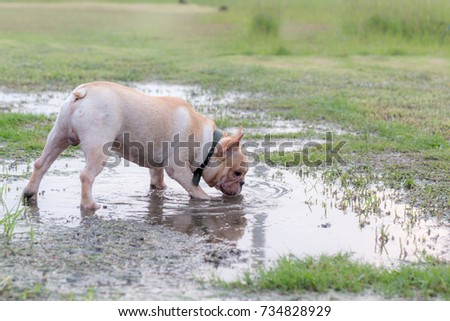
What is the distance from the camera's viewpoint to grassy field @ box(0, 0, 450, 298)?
10500 millimetres

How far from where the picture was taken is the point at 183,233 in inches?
281

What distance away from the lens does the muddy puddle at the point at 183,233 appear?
5.78 m

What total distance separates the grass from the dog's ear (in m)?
2.50

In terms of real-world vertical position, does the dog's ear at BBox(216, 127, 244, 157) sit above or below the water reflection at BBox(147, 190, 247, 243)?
above

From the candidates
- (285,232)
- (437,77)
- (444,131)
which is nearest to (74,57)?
(437,77)

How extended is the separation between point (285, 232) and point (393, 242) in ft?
2.87

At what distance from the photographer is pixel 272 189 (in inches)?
347

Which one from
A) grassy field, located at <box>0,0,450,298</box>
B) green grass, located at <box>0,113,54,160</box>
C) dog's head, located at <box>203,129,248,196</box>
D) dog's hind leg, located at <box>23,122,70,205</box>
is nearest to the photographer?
dog's hind leg, located at <box>23,122,70,205</box>

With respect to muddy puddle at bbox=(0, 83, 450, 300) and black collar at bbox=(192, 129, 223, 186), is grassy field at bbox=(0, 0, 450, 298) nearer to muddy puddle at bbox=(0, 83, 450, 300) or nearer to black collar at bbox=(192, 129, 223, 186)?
muddy puddle at bbox=(0, 83, 450, 300)

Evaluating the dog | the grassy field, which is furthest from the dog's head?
the grassy field

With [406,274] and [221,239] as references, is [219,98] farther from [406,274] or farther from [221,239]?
[406,274]

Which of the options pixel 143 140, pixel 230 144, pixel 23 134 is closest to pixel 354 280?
pixel 230 144

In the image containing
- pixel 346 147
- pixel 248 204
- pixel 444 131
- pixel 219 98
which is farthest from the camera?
pixel 219 98

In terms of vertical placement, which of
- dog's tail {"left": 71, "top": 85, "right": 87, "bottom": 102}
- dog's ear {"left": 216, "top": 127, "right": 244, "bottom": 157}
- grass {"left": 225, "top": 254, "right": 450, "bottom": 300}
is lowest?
grass {"left": 225, "top": 254, "right": 450, "bottom": 300}
